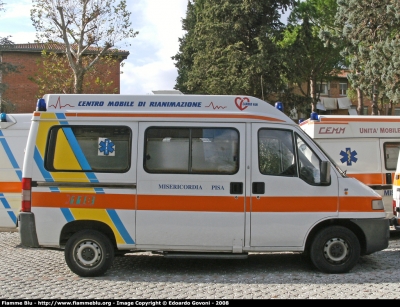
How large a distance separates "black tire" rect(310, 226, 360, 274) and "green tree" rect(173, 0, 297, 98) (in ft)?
67.4

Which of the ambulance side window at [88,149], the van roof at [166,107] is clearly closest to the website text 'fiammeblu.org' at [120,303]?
the ambulance side window at [88,149]

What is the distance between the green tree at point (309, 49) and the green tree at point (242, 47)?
1434 mm

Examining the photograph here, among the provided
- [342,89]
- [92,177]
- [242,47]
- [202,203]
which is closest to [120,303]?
[202,203]

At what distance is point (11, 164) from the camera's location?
10.2 m

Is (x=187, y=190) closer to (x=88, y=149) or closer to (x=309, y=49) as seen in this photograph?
(x=88, y=149)

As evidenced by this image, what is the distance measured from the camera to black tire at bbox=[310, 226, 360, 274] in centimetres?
730

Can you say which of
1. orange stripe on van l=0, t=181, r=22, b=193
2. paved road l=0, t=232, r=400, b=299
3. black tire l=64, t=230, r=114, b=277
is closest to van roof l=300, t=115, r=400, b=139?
paved road l=0, t=232, r=400, b=299

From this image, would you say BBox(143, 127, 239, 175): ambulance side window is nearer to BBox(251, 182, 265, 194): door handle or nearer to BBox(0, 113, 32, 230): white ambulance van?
BBox(251, 182, 265, 194): door handle

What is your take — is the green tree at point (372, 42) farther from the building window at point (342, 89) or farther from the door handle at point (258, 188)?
the building window at point (342, 89)

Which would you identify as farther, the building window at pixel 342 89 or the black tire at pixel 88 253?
the building window at pixel 342 89

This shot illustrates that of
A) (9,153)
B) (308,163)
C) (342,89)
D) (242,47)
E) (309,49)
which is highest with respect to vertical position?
(342,89)

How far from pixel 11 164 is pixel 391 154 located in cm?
857

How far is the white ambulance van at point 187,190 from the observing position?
7.20 m

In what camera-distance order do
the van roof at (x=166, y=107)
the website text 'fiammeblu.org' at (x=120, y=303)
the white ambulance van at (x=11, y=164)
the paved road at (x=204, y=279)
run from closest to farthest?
the website text 'fiammeblu.org' at (x=120, y=303)
the paved road at (x=204, y=279)
the van roof at (x=166, y=107)
the white ambulance van at (x=11, y=164)
